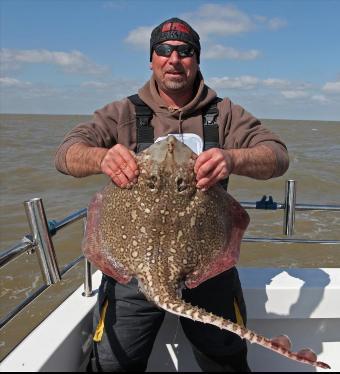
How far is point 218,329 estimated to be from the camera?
118 inches

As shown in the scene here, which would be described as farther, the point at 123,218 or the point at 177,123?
the point at 177,123

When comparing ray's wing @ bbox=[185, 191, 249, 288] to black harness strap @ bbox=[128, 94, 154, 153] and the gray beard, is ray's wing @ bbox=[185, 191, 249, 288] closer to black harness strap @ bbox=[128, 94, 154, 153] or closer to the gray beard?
black harness strap @ bbox=[128, 94, 154, 153]

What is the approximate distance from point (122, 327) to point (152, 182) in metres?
1.20

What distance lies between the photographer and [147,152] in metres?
2.37

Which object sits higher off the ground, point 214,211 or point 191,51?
point 191,51

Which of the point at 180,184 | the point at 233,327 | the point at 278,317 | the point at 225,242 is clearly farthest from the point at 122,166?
the point at 278,317

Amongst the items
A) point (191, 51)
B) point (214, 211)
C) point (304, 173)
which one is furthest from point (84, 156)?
point (304, 173)

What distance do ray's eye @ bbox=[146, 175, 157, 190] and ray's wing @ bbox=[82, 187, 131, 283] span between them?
360 mm

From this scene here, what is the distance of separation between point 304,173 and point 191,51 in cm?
1997

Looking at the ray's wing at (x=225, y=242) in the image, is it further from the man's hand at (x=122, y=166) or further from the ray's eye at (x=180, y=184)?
the man's hand at (x=122, y=166)

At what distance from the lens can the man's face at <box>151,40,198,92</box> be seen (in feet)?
10.5

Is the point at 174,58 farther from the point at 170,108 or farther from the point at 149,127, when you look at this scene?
the point at 149,127

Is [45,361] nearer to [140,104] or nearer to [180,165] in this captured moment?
[180,165]

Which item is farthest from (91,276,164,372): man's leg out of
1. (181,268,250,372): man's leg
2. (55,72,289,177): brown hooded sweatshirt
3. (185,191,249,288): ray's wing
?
(55,72,289,177): brown hooded sweatshirt
